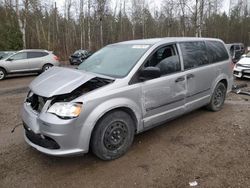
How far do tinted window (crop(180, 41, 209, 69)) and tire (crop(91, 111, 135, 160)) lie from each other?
5.59 feet

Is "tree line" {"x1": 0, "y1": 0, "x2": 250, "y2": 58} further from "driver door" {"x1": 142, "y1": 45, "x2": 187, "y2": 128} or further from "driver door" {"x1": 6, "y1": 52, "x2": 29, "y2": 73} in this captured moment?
"driver door" {"x1": 142, "y1": 45, "x2": 187, "y2": 128}

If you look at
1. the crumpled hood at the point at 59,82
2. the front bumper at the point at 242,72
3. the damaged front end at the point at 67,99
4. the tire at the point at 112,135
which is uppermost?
the crumpled hood at the point at 59,82

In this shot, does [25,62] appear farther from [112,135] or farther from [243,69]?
[112,135]

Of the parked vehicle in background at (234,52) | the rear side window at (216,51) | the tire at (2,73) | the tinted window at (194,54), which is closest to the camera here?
the tinted window at (194,54)

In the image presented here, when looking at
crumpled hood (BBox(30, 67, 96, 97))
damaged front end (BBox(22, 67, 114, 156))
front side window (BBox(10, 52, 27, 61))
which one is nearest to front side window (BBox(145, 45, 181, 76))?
damaged front end (BBox(22, 67, 114, 156))

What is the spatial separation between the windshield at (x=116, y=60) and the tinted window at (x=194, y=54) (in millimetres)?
926

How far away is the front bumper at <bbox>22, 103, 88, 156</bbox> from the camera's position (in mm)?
2906

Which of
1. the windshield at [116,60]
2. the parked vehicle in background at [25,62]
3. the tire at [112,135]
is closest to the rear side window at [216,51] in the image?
the windshield at [116,60]

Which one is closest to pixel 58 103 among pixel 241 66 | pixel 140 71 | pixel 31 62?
pixel 140 71

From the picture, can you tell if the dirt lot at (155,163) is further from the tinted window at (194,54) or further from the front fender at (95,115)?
the tinted window at (194,54)

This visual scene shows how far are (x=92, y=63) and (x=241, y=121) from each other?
3.33m

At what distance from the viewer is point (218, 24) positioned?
44.2 metres

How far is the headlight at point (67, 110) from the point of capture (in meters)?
2.94

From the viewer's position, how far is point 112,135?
133 inches
